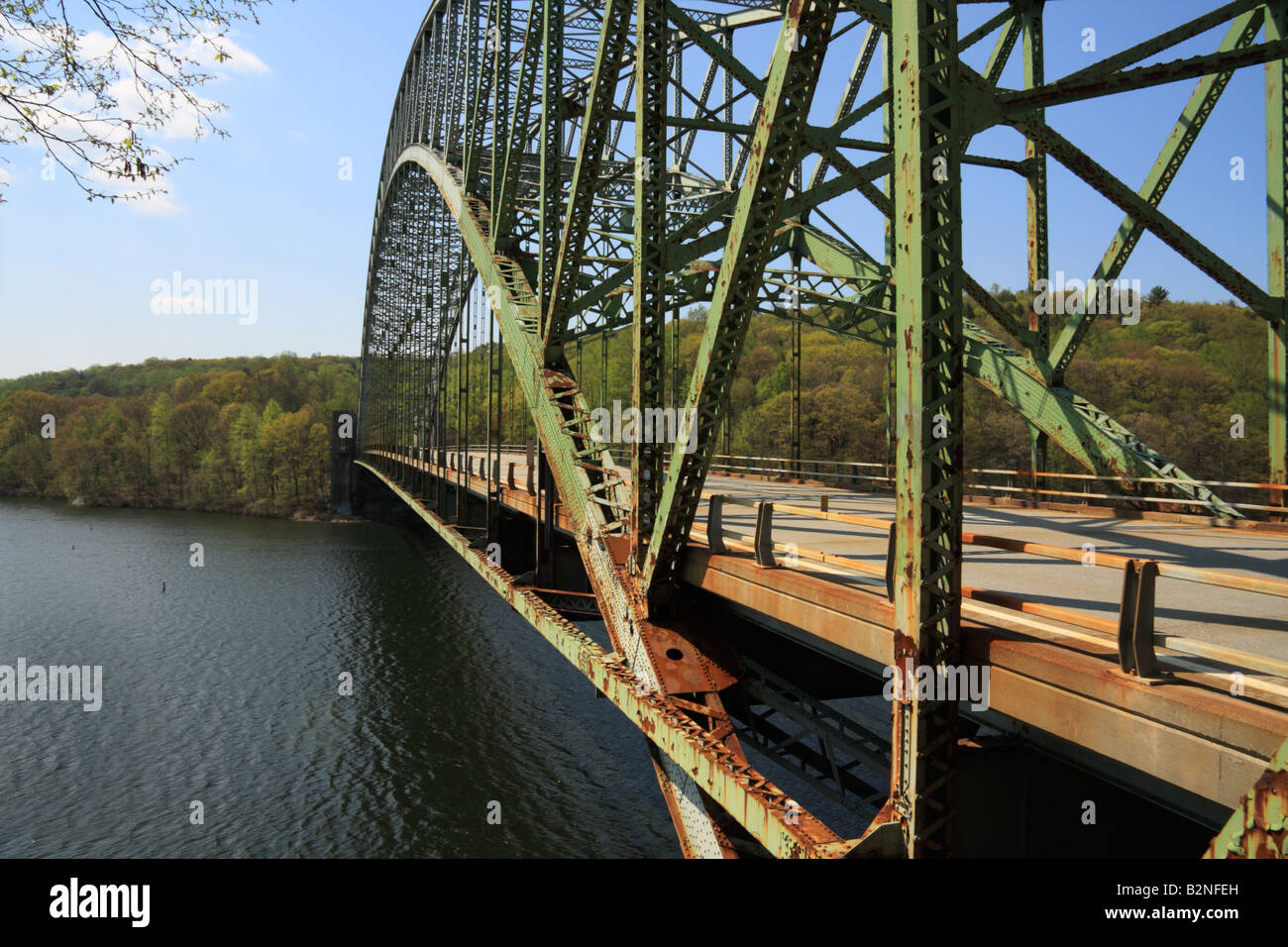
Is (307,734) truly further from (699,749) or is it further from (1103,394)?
(1103,394)

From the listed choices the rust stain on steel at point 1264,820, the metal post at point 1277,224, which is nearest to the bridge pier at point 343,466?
the metal post at point 1277,224

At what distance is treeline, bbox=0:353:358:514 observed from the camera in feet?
296

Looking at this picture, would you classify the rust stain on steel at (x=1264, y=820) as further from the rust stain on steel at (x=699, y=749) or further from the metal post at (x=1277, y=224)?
the metal post at (x=1277, y=224)

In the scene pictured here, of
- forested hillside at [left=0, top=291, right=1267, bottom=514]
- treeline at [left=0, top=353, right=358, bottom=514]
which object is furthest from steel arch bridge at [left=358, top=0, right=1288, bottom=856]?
treeline at [left=0, top=353, right=358, bottom=514]

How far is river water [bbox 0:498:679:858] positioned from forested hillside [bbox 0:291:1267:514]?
10567mm

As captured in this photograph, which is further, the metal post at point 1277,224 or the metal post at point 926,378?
the metal post at point 1277,224

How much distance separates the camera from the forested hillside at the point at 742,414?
141 ft

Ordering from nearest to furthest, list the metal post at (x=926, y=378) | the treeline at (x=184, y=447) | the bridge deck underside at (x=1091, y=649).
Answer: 1. the bridge deck underside at (x=1091, y=649)
2. the metal post at (x=926, y=378)
3. the treeline at (x=184, y=447)

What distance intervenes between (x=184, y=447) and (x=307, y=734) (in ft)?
298

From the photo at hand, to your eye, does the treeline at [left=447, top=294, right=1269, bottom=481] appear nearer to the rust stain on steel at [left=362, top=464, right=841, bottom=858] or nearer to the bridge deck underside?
the rust stain on steel at [left=362, top=464, right=841, bottom=858]

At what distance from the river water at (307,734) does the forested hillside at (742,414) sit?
10.6m

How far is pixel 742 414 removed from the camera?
6581 cm

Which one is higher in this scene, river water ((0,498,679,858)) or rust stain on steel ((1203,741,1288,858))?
rust stain on steel ((1203,741,1288,858))
